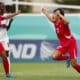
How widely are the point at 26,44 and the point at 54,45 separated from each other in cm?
88

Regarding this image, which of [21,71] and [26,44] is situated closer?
[21,71]

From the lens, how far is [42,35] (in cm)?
1969

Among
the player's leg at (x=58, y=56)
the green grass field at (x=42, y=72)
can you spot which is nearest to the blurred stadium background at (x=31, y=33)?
the green grass field at (x=42, y=72)

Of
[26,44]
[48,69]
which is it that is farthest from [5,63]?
[26,44]

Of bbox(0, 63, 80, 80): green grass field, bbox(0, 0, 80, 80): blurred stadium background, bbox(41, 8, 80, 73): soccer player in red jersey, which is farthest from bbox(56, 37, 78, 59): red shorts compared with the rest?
bbox(0, 0, 80, 80): blurred stadium background

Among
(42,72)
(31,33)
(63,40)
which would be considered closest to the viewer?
(63,40)

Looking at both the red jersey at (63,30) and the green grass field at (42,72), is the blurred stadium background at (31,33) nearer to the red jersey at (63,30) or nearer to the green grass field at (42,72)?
the green grass field at (42,72)

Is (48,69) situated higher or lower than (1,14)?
lower

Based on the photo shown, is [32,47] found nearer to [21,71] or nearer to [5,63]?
[21,71]

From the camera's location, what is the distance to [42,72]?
16656mm

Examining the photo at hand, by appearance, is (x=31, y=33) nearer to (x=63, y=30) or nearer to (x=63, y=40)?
(x=63, y=40)

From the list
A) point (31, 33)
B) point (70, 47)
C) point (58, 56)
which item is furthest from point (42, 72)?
point (31, 33)

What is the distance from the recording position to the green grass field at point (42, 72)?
50.0 feet

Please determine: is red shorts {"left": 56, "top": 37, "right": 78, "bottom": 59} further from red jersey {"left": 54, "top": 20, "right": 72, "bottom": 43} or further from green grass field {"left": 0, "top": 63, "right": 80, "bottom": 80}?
green grass field {"left": 0, "top": 63, "right": 80, "bottom": 80}
